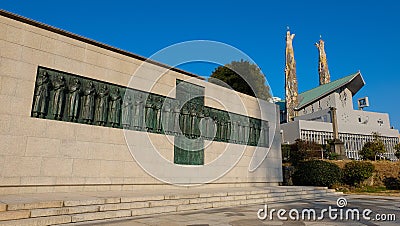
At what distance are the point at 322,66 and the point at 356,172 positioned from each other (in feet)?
191

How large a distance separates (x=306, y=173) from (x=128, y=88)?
11.7 meters

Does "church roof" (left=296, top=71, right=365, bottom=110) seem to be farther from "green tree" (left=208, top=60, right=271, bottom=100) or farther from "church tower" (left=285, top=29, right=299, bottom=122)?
"green tree" (left=208, top=60, right=271, bottom=100)

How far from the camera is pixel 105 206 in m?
5.99

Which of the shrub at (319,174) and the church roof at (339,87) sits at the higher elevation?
the church roof at (339,87)

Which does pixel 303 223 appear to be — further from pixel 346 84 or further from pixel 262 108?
pixel 346 84

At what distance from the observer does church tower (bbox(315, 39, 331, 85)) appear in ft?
224

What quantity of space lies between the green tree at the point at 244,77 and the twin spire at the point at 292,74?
21.5m

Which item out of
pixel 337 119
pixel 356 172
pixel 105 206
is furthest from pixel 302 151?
pixel 105 206

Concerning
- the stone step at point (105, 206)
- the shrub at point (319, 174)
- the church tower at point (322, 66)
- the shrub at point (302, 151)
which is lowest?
the stone step at point (105, 206)

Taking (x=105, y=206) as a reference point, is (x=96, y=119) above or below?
above

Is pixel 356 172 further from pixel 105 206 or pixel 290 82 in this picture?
pixel 290 82

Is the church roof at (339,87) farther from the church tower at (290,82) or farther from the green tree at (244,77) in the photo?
the green tree at (244,77)

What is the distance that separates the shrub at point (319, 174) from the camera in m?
15.3

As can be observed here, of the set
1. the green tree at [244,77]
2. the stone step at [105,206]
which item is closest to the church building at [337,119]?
the green tree at [244,77]
